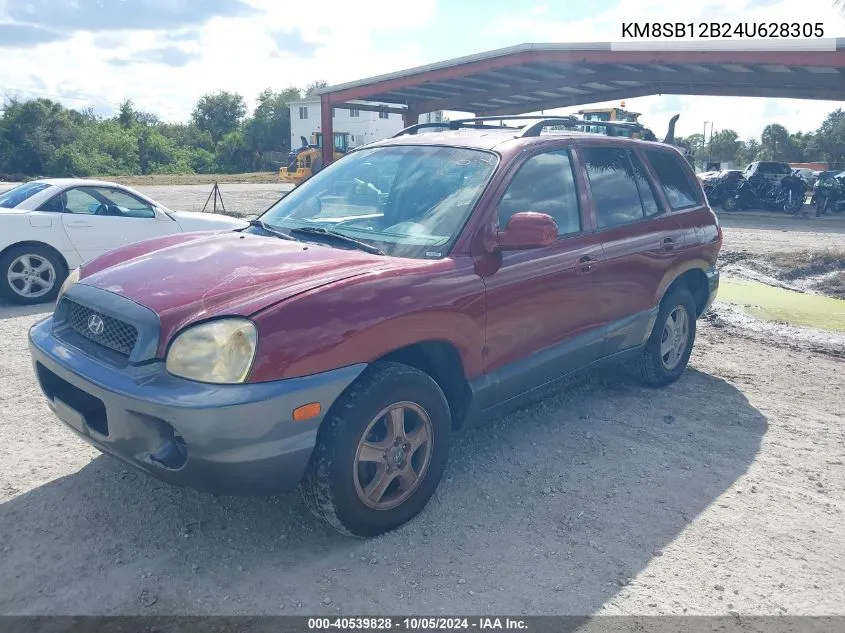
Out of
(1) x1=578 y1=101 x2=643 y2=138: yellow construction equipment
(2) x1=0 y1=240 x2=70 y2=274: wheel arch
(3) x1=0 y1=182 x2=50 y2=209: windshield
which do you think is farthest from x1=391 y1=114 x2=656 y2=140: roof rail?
(1) x1=578 y1=101 x2=643 y2=138: yellow construction equipment

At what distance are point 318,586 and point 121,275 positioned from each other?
5.65 feet

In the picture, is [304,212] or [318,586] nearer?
[318,586]

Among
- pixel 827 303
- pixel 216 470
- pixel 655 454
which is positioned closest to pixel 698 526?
pixel 655 454

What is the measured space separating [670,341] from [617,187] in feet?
4.72

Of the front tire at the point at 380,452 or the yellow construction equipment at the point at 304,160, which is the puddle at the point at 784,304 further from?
the yellow construction equipment at the point at 304,160

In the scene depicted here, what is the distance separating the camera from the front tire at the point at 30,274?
7961mm

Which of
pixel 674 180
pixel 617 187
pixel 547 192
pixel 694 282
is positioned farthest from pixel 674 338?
pixel 547 192

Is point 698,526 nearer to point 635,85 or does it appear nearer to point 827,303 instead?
point 827,303

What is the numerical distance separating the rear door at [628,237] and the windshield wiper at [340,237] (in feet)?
5.47

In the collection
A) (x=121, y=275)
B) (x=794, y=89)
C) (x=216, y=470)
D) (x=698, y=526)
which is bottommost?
(x=698, y=526)

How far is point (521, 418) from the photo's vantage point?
193 inches

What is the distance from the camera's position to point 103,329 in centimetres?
316

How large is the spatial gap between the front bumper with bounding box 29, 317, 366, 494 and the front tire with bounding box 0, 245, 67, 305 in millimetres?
5838

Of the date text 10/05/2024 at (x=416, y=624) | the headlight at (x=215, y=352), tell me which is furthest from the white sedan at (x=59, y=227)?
the date text 10/05/2024 at (x=416, y=624)
